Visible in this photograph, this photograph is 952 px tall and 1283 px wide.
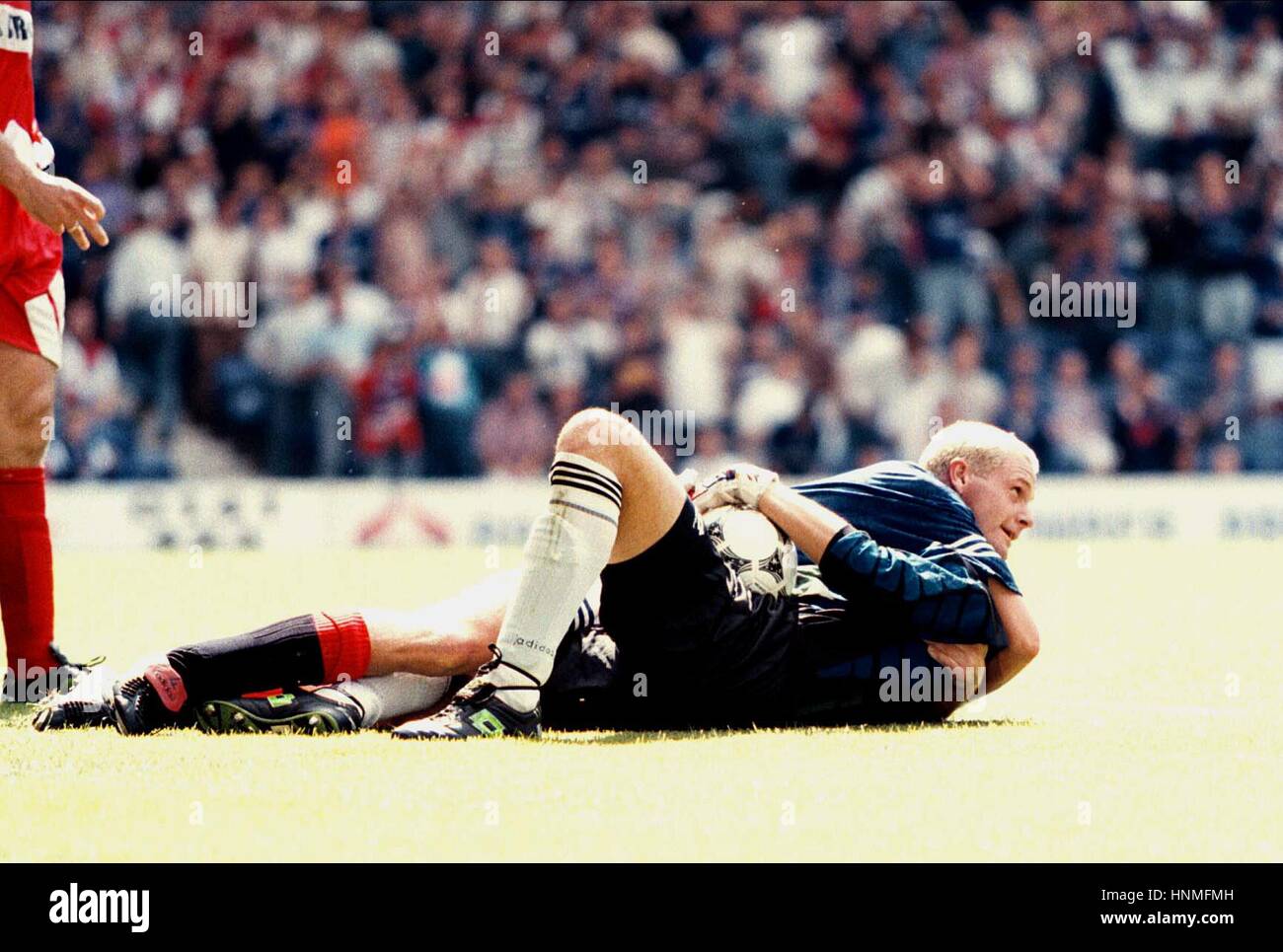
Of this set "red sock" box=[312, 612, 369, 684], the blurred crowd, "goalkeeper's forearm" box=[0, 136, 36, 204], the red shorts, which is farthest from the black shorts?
the blurred crowd

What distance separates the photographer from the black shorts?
5.09 m

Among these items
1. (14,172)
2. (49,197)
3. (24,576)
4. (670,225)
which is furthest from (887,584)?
(670,225)

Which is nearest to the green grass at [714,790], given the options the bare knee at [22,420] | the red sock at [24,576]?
the red sock at [24,576]

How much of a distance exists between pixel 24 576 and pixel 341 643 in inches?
72.4

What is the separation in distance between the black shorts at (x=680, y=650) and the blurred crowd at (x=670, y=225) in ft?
36.6

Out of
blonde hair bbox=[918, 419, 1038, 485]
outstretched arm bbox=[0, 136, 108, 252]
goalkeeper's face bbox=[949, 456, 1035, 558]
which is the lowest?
goalkeeper's face bbox=[949, 456, 1035, 558]

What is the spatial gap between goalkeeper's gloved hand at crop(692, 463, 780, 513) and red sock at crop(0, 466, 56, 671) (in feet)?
8.35

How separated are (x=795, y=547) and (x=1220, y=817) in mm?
1646

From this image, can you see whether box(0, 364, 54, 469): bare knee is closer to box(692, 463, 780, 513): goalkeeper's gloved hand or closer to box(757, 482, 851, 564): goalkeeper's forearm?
box(692, 463, 780, 513): goalkeeper's gloved hand

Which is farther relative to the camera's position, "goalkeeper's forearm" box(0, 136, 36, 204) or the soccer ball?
"goalkeeper's forearm" box(0, 136, 36, 204)

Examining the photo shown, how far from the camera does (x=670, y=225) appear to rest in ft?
59.6

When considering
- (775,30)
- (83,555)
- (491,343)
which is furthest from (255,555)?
(775,30)

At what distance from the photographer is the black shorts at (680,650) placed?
16.7 ft

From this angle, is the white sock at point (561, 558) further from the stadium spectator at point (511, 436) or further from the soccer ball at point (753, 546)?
the stadium spectator at point (511, 436)
